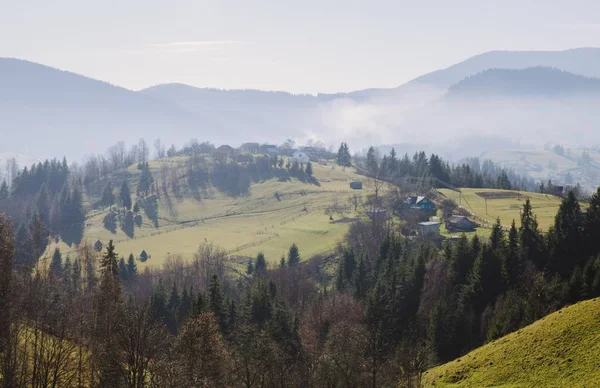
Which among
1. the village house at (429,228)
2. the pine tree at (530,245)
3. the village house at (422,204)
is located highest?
the pine tree at (530,245)

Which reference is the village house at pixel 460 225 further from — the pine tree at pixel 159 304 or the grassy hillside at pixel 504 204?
the pine tree at pixel 159 304

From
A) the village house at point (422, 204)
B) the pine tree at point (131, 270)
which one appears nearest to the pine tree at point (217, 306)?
the pine tree at point (131, 270)

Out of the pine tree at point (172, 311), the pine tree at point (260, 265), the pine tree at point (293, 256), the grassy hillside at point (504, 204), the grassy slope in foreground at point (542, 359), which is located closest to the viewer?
the grassy slope in foreground at point (542, 359)

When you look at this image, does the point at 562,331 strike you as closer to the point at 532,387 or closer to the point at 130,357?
the point at 532,387

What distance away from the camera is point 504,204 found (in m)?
143

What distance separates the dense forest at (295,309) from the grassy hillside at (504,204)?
19656 millimetres

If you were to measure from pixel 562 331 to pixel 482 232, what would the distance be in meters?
67.1

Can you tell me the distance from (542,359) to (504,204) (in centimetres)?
10334

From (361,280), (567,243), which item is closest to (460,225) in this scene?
(361,280)

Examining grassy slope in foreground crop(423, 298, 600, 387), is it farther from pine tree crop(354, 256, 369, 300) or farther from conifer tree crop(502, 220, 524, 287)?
pine tree crop(354, 256, 369, 300)

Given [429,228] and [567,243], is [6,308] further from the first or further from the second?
[429,228]

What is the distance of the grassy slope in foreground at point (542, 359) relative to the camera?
4131 cm

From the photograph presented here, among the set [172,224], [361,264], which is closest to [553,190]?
[361,264]

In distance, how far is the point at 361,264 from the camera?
10575cm
